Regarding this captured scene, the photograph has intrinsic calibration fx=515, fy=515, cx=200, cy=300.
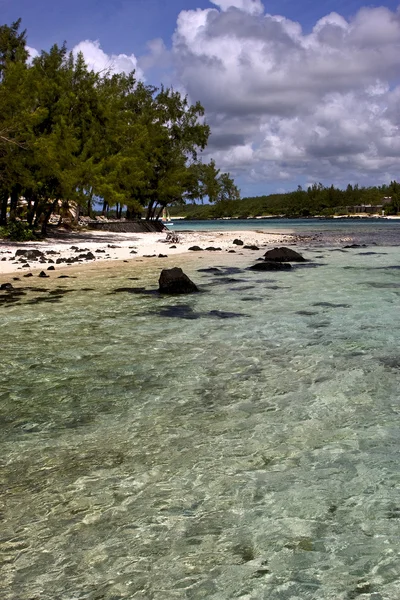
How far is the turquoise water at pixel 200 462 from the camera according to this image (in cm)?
304

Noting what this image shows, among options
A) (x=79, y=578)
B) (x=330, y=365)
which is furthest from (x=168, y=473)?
(x=330, y=365)

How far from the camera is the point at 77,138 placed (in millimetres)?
36906

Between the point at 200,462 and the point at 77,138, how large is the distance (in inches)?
1420

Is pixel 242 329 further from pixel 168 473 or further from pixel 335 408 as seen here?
pixel 168 473

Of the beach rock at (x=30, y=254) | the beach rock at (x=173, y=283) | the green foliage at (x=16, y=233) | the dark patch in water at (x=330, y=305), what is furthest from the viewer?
the green foliage at (x=16, y=233)

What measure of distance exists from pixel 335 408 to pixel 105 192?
33.3m

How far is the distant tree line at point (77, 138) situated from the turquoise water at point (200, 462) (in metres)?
21.3

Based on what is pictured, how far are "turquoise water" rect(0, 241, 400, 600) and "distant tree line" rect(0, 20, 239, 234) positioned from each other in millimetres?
21289

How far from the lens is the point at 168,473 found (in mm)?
4238

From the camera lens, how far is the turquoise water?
9.96 feet

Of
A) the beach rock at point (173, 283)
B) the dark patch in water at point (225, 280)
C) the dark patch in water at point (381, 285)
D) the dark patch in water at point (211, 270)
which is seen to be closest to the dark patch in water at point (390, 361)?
the beach rock at point (173, 283)

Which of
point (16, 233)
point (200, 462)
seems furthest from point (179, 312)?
point (16, 233)

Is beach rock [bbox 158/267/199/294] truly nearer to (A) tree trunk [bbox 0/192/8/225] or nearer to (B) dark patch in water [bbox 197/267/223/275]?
(B) dark patch in water [bbox 197/267/223/275]

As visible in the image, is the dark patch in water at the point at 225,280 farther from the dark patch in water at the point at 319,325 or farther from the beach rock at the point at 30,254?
the beach rock at the point at 30,254
